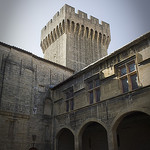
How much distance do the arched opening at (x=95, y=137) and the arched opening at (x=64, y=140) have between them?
1134mm

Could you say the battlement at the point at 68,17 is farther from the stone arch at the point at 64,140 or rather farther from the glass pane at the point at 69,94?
the stone arch at the point at 64,140

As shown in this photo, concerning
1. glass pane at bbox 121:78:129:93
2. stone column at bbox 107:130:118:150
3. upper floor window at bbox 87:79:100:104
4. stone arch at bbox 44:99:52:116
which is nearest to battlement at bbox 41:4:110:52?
stone arch at bbox 44:99:52:116

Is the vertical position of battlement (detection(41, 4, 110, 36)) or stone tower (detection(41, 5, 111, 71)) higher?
battlement (detection(41, 4, 110, 36))

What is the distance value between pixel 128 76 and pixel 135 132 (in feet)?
13.9

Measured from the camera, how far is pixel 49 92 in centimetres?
1756

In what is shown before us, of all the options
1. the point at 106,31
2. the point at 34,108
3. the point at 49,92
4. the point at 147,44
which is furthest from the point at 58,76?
the point at 106,31

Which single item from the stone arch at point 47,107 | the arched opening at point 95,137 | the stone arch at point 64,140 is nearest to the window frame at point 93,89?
the arched opening at point 95,137

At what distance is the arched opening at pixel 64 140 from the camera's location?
15.4m

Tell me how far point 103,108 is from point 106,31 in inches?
852

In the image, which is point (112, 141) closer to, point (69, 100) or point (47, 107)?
point (69, 100)

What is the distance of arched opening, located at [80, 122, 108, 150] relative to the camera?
14555 millimetres

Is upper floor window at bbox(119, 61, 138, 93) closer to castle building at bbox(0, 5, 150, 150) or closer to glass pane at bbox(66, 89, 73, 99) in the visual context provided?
castle building at bbox(0, 5, 150, 150)

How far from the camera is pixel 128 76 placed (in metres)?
10.7

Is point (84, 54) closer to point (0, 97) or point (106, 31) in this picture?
point (106, 31)
